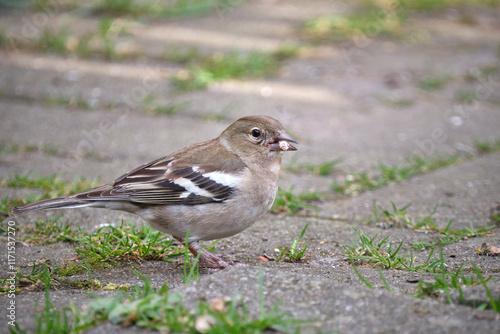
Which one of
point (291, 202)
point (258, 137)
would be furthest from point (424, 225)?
point (258, 137)

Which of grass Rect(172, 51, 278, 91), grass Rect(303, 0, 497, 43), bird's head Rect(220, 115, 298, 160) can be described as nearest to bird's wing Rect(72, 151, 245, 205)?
bird's head Rect(220, 115, 298, 160)

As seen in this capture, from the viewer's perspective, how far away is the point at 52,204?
3.79 metres

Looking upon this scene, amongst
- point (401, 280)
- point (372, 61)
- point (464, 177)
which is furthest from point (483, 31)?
point (401, 280)

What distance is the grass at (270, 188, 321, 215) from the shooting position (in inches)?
189

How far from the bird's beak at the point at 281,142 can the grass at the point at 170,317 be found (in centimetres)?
148

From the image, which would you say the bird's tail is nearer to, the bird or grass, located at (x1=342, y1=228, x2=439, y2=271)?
the bird

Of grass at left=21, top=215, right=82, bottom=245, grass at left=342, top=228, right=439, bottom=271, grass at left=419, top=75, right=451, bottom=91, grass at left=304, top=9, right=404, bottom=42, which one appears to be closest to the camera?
grass at left=342, top=228, right=439, bottom=271

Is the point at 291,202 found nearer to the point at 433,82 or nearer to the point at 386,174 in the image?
the point at 386,174

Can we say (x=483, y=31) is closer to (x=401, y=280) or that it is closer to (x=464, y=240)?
(x=464, y=240)

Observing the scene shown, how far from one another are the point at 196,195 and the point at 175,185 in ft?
0.51

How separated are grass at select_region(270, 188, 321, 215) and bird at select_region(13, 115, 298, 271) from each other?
2.42ft

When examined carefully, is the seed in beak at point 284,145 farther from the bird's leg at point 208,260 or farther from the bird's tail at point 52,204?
the bird's tail at point 52,204

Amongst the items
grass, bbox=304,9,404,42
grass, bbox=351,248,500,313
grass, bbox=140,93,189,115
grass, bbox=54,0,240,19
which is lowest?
grass, bbox=351,248,500,313

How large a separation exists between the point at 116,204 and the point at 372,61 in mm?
5199
